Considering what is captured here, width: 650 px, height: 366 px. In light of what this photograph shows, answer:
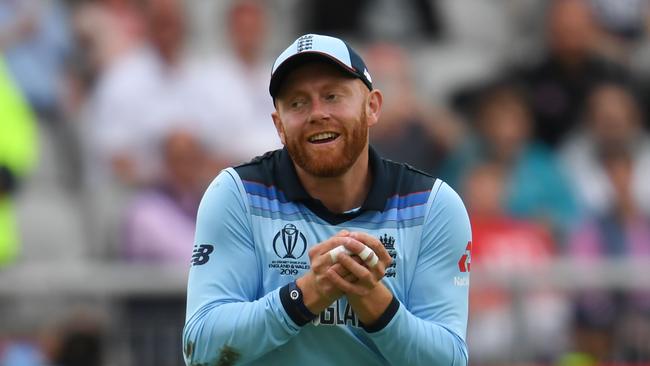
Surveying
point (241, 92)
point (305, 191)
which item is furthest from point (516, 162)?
point (305, 191)

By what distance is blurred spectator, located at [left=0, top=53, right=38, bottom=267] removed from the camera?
10.4 metres

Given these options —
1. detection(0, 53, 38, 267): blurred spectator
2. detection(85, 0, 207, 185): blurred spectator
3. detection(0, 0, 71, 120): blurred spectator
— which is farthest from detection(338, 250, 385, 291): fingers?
detection(0, 0, 71, 120): blurred spectator

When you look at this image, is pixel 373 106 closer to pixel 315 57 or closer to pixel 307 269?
pixel 315 57

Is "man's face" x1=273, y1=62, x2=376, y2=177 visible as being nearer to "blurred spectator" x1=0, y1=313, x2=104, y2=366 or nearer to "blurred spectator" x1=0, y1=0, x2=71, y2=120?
"blurred spectator" x1=0, y1=313, x2=104, y2=366

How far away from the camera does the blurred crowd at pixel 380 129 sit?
1038 cm

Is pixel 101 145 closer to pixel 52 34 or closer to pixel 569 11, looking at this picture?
pixel 52 34

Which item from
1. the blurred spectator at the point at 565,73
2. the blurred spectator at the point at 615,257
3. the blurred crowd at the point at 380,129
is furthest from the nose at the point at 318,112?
the blurred spectator at the point at 565,73

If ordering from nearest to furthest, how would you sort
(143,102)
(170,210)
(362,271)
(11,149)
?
1. (362,271)
2. (170,210)
3. (11,149)
4. (143,102)

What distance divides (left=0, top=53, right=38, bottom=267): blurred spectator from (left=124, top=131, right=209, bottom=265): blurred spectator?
36.3 inches

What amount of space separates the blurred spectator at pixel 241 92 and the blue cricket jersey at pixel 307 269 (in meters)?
6.37

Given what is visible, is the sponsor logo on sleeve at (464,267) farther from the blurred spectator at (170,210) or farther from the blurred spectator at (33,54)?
the blurred spectator at (33,54)

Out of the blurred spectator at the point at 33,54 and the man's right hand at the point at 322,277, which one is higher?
the blurred spectator at the point at 33,54

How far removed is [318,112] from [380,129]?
7084 mm

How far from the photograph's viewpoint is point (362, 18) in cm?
1266
